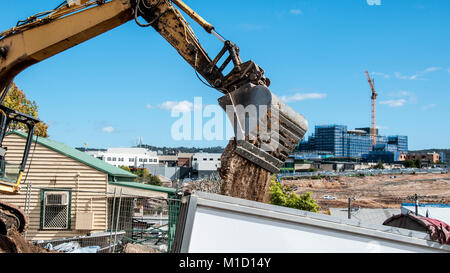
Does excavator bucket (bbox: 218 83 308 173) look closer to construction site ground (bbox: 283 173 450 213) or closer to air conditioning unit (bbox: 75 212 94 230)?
air conditioning unit (bbox: 75 212 94 230)

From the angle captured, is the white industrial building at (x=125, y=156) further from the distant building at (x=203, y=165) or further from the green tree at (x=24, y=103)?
the green tree at (x=24, y=103)

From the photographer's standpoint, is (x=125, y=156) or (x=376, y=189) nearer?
(x=376, y=189)

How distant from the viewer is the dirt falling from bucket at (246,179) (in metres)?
7.30

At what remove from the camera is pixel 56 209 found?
12.9 metres

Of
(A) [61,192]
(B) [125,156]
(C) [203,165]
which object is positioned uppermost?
(B) [125,156]

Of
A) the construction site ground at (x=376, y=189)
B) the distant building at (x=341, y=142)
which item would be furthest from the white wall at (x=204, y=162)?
the distant building at (x=341, y=142)

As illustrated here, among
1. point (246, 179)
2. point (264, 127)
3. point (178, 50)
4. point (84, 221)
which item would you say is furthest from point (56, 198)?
point (264, 127)

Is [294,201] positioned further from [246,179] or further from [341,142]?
[341,142]

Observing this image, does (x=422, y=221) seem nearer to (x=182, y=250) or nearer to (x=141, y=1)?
(x=182, y=250)

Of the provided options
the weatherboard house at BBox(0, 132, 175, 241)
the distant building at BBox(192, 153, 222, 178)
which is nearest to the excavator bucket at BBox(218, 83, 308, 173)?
the weatherboard house at BBox(0, 132, 175, 241)

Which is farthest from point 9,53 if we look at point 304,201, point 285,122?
point 304,201

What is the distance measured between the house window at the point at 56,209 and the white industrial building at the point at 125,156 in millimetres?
77664

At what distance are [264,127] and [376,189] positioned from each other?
60900 mm

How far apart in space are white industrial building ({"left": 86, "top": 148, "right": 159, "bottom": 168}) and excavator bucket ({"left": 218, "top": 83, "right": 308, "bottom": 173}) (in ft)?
276
